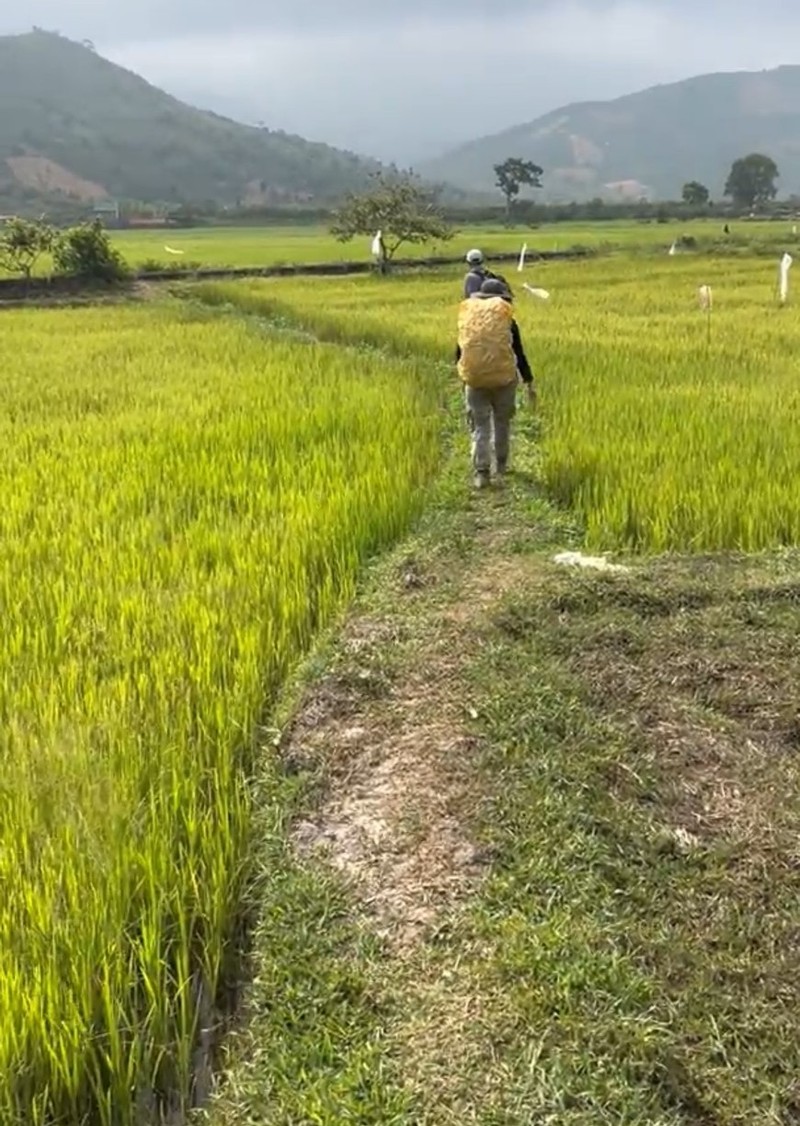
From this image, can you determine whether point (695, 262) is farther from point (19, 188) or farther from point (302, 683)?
point (19, 188)

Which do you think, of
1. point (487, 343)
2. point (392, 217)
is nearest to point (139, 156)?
point (392, 217)

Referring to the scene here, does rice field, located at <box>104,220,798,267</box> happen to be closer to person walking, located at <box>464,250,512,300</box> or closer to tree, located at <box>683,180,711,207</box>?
tree, located at <box>683,180,711,207</box>

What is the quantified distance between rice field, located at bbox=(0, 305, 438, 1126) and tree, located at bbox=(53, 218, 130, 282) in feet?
49.1

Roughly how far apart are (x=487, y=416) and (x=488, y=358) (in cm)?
41

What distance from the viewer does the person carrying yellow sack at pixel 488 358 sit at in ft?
18.7

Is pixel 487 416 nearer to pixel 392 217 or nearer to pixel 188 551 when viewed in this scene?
pixel 188 551

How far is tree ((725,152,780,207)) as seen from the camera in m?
64.9

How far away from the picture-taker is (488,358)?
5734 mm

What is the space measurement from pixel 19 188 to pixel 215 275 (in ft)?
262

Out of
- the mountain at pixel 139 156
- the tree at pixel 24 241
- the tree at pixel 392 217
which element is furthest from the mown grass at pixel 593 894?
the mountain at pixel 139 156

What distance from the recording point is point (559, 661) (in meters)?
3.71

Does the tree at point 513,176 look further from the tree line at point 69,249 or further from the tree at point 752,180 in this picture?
the tree line at point 69,249

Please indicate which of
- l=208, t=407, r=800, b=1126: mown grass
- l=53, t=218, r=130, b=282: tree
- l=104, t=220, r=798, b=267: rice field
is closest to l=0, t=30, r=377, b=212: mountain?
l=104, t=220, r=798, b=267: rice field

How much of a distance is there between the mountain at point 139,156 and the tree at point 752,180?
160 ft
